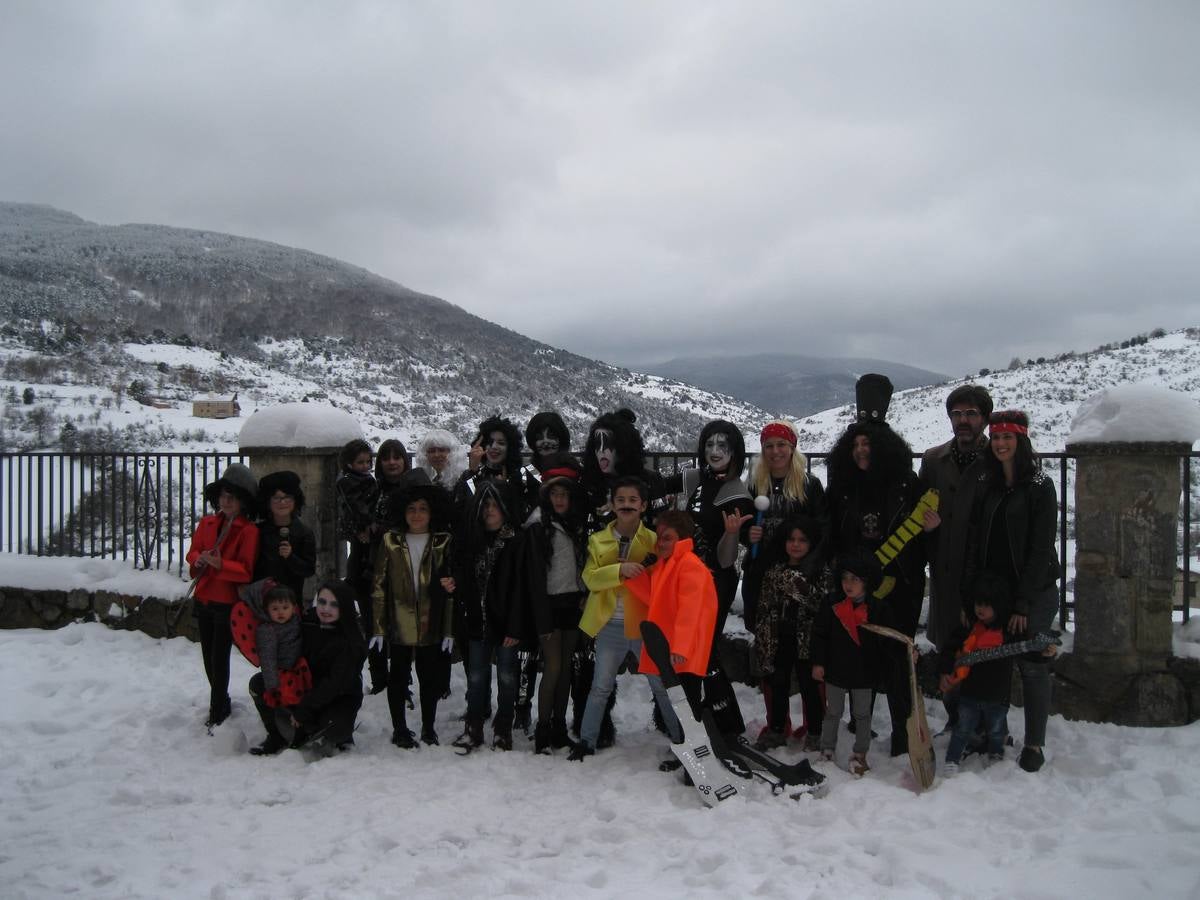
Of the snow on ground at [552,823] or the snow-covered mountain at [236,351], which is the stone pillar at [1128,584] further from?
the snow-covered mountain at [236,351]

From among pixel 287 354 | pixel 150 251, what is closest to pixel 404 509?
pixel 287 354

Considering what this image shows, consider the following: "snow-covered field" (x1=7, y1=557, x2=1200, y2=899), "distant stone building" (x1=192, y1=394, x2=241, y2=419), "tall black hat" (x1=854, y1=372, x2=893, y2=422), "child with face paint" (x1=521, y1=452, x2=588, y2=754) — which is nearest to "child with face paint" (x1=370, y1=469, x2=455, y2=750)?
"snow-covered field" (x1=7, y1=557, x2=1200, y2=899)

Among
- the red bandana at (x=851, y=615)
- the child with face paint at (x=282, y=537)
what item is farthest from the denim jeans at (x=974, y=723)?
the child with face paint at (x=282, y=537)

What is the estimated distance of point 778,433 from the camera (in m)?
4.62

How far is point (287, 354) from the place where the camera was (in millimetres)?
43812

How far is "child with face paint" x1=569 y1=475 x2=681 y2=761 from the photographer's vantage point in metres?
4.31

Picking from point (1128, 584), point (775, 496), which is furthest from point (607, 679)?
point (1128, 584)

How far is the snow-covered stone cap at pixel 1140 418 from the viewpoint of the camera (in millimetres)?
4527

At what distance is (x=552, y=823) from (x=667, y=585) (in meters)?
1.31

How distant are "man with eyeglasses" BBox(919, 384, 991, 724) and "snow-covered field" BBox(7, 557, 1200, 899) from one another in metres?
0.86

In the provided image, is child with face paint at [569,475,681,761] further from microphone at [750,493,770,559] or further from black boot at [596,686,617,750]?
microphone at [750,493,770,559]

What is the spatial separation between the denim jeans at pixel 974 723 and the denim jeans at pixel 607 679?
147cm

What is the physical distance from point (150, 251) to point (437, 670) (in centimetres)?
7171

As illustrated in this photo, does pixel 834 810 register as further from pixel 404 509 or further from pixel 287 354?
pixel 287 354
